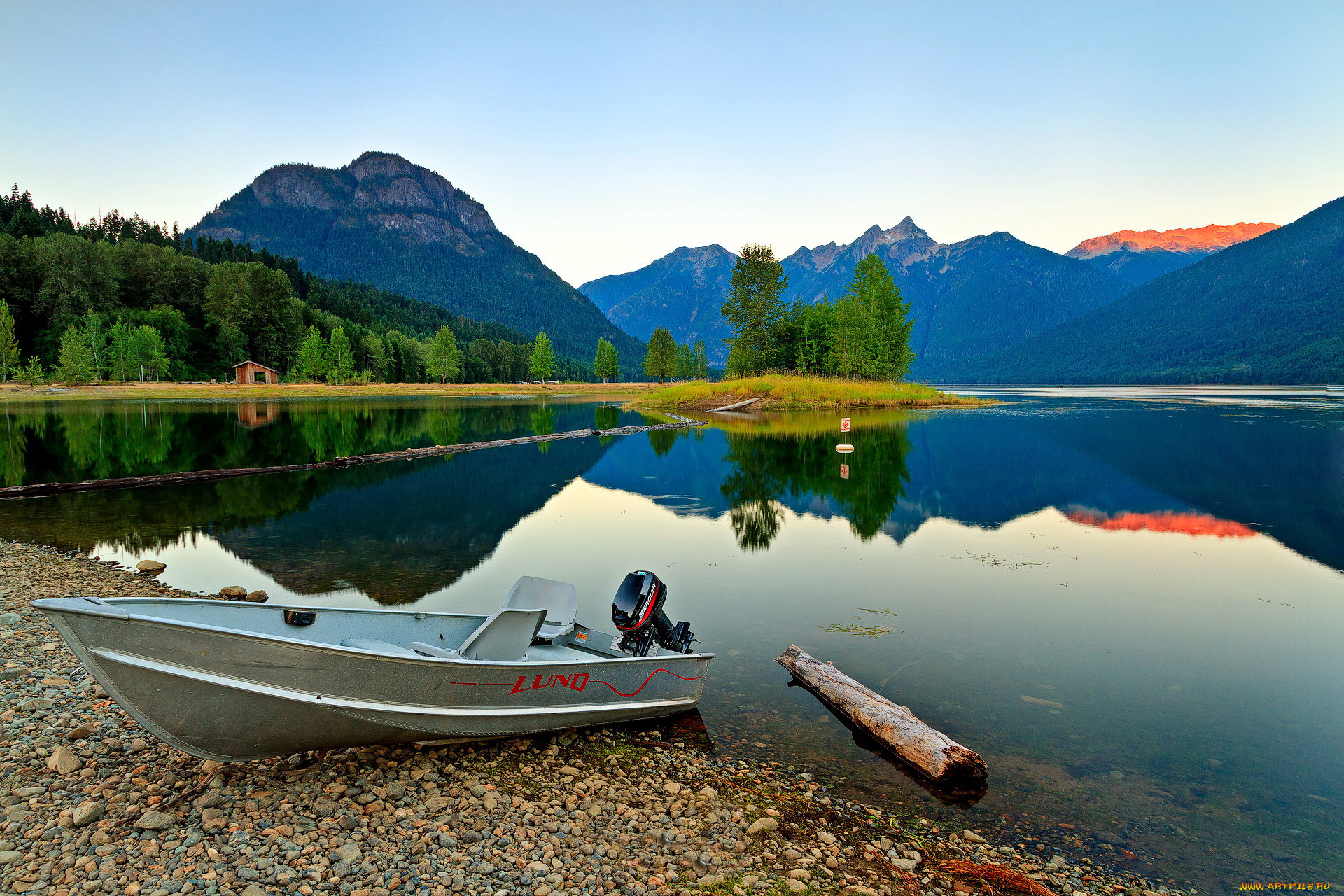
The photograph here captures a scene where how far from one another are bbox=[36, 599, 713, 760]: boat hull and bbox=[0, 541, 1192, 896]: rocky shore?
45 centimetres

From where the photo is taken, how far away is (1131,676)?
372 inches

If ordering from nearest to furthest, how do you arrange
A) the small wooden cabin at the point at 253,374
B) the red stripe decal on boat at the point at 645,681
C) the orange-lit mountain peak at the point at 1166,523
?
the red stripe decal on boat at the point at 645,681
the orange-lit mountain peak at the point at 1166,523
the small wooden cabin at the point at 253,374

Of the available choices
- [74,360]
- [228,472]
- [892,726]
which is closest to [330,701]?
[892,726]

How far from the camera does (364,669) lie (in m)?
5.98

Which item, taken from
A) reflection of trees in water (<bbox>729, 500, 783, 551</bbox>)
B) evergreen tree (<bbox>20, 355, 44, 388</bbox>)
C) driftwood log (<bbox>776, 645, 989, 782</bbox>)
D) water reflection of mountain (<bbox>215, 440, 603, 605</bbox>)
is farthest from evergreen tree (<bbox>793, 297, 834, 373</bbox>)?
evergreen tree (<bbox>20, 355, 44, 388</bbox>)

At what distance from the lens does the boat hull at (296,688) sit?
5.26 metres

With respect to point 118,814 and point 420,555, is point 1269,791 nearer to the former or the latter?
point 118,814

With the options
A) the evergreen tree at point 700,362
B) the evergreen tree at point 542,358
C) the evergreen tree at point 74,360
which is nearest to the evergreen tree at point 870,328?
the evergreen tree at point 700,362

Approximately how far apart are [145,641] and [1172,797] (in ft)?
32.2

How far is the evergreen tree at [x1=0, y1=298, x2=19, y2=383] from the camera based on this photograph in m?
85.8

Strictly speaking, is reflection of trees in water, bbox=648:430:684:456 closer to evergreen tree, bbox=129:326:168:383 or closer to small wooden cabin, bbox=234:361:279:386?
small wooden cabin, bbox=234:361:279:386

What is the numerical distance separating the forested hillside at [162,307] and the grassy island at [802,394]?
75623mm

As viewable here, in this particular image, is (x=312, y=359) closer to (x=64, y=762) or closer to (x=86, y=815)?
(x=64, y=762)

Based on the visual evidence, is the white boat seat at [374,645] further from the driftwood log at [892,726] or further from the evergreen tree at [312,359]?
the evergreen tree at [312,359]
